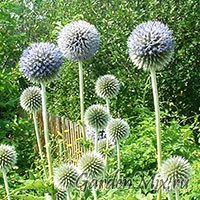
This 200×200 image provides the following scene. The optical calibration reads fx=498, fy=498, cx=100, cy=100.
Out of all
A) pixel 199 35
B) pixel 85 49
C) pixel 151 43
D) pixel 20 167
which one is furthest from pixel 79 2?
pixel 151 43

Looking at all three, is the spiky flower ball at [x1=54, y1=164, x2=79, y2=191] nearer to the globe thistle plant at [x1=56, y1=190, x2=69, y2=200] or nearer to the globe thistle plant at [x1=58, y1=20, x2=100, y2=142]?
the globe thistle plant at [x1=56, y1=190, x2=69, y2=200]

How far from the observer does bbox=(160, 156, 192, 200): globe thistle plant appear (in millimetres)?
2354

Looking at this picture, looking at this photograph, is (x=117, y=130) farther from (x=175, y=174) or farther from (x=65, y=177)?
(x=175, y=174)

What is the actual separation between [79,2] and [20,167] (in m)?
2.61

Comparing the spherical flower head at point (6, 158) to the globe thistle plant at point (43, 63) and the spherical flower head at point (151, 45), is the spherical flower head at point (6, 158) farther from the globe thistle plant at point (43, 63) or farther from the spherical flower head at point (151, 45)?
the spherical flower head at point (151, 45)

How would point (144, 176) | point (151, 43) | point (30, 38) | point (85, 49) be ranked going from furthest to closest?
point (30, 38), point (144, 176), point (85, 49), point (151, 43)

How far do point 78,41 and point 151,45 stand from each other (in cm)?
63

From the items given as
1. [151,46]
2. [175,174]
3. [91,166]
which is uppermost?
[151,46]

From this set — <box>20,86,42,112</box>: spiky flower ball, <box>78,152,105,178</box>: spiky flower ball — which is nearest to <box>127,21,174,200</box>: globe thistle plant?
<box>78,152,105,178</box>: spiky flower ball

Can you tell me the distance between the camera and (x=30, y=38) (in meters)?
8.23

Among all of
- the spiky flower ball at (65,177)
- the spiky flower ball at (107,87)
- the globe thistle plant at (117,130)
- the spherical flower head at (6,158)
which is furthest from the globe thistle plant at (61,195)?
the spiky flower ball at (107,87)

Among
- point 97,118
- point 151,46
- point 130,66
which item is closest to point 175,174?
point 151,46

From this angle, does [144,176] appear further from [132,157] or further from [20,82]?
[20,82]

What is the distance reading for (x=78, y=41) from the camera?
290 cm
